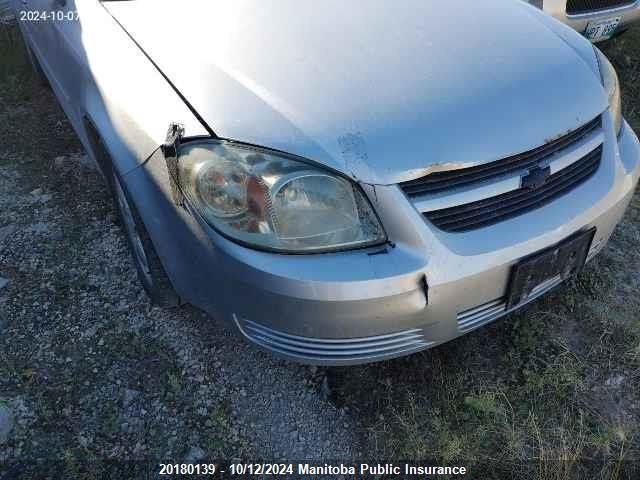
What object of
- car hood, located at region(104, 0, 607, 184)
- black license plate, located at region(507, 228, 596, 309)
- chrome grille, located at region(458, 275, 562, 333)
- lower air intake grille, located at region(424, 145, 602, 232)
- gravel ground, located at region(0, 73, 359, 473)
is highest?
car hood, located at region(104, 0, 607, 184)

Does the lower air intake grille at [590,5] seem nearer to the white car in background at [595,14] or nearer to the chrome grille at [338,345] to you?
the white car in background at [595,14]

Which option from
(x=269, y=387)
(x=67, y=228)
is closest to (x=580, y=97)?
(x=269, y=387)

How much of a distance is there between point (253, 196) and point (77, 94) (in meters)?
1.13

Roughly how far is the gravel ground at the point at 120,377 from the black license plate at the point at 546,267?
68 cm

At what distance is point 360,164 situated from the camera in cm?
137

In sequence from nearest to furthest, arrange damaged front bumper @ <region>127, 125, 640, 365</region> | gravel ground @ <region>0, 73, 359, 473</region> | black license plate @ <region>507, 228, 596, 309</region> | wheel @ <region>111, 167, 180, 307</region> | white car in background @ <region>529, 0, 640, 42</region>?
1. damaged front bumper @ <region>127, 125, 640, 365</region>
2. black license plate @ <region>507, 228, 596, 309</region>
3. gravel ground @ <region>0, 73, 359, 473</region>
4. wheel @ <region>111, 167, 180, 307</region>
5. white car in background @ <region>529, 0, 640, 42</region>

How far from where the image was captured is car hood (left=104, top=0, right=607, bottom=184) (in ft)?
4.64

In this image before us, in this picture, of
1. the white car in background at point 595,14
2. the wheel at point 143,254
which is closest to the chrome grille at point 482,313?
the wheel at point 143,254

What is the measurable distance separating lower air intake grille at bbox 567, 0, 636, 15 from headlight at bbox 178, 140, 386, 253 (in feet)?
8.44

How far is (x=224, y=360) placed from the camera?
76.4 inches

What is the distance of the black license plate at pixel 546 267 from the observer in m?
1.48

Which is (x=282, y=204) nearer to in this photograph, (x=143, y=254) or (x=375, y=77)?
(x=375, y=77)

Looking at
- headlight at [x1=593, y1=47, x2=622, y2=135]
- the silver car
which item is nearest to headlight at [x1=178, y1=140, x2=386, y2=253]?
the silver car

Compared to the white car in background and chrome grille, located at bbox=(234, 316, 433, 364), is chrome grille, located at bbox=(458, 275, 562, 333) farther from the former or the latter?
the white car in background
